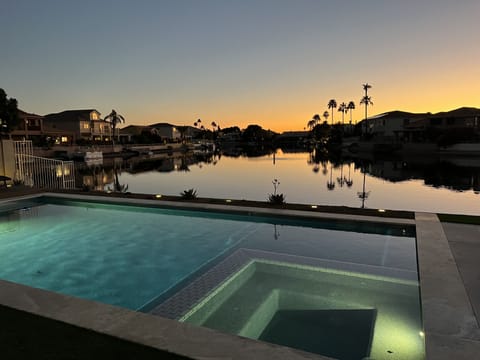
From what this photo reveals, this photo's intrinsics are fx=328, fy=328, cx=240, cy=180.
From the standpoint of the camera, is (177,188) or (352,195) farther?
(177,188)

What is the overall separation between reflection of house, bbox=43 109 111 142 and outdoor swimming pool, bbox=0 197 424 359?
194 ft

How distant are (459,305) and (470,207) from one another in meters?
13.1

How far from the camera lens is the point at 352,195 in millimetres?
17328

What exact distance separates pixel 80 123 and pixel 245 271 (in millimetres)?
68382

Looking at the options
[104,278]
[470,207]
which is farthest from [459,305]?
[470,207]

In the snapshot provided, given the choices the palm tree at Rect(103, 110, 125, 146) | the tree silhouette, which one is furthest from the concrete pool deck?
the palm tree at Rect(103, 110, 125, 146)

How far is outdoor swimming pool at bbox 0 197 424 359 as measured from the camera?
4.02 m

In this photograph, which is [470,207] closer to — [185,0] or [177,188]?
[177,188]

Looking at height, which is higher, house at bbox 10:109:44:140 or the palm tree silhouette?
the palm tree silhouette

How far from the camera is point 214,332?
303 cm

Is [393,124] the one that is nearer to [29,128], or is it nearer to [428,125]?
[428,125]

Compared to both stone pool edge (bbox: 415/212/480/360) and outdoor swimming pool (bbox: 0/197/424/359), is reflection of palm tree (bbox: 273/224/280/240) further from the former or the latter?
stone pool edge (bbox: 415/212/480/360)

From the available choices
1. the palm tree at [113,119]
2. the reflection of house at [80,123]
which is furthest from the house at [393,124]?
the reflection of house at [80,123]

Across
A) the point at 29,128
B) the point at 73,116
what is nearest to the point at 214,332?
the point at 29,128
